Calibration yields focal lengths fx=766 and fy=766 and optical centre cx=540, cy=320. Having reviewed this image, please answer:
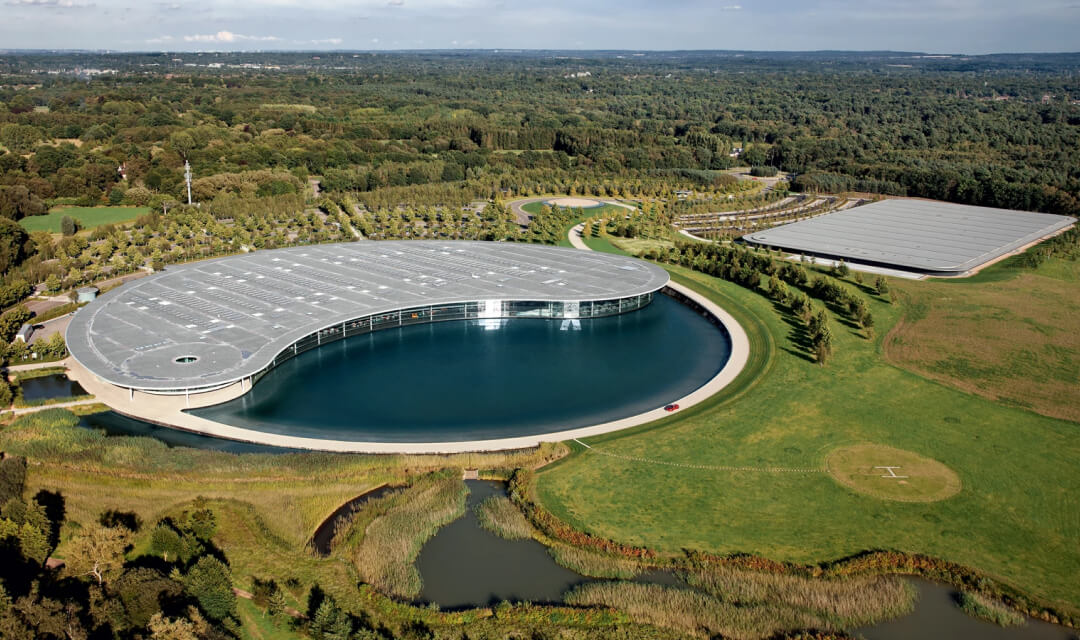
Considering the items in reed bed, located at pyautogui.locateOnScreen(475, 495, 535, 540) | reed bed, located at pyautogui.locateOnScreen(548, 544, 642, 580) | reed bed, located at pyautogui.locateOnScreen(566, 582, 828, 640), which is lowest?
reed bed, located at pyautogui.locateOnScreen(566, 582, 828, 640)

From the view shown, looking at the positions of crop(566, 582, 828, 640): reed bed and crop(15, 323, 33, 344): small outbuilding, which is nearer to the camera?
crop(566, 582, 828, 640): reed bed

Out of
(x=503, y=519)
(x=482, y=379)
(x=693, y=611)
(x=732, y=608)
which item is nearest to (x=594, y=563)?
(x=693, y=611)

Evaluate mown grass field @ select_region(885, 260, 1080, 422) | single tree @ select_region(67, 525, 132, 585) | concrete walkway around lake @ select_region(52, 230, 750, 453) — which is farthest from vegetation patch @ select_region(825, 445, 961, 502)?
single tree @ select_region(67, 525, 132, 585)

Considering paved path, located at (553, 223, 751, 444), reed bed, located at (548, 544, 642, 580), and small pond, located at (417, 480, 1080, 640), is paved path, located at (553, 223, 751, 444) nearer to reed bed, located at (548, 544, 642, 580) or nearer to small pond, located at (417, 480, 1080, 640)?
reed bed, located at (548, 544, 642, 580)

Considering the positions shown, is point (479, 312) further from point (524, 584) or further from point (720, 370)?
point (524, 584)

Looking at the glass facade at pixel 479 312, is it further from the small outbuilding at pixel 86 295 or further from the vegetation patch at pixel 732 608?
the vegetation patch at pixel 732 608

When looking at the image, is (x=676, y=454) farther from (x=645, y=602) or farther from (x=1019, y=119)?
(x=1019, y=119)
